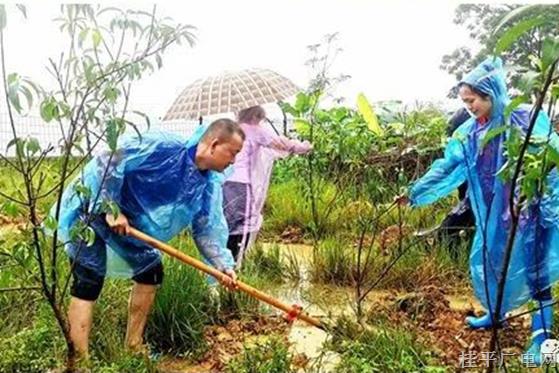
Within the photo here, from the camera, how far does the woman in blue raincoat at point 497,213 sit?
214 centimetres

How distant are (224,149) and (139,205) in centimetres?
32

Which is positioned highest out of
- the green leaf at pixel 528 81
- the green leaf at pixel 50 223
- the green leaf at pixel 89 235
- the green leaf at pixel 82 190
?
the green leaf at pixel 528 81

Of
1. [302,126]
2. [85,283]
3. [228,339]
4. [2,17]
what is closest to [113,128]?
[2,17]

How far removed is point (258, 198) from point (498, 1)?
1.22 metres

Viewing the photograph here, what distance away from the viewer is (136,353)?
214 centimetres

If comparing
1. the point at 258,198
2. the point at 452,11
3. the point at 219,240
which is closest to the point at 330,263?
the point at 258,198

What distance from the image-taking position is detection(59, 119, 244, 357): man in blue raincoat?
2.03 m

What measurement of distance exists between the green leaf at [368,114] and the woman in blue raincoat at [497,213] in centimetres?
31

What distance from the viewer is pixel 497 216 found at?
7.35 ft

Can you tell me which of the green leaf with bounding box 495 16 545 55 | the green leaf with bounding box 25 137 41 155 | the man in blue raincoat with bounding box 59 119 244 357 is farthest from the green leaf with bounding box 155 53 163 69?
the green leaf with bounding box 495 16 545 55

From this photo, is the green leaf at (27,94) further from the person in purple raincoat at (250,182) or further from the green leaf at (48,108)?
the person in purple raincoat at (250,182)

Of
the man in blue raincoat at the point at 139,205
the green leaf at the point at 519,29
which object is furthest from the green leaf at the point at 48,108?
the green leaf at the point at 519,29

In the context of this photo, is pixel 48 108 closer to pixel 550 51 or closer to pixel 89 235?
pixel 89 235

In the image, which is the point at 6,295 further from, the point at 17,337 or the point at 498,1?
the point at 498,1
